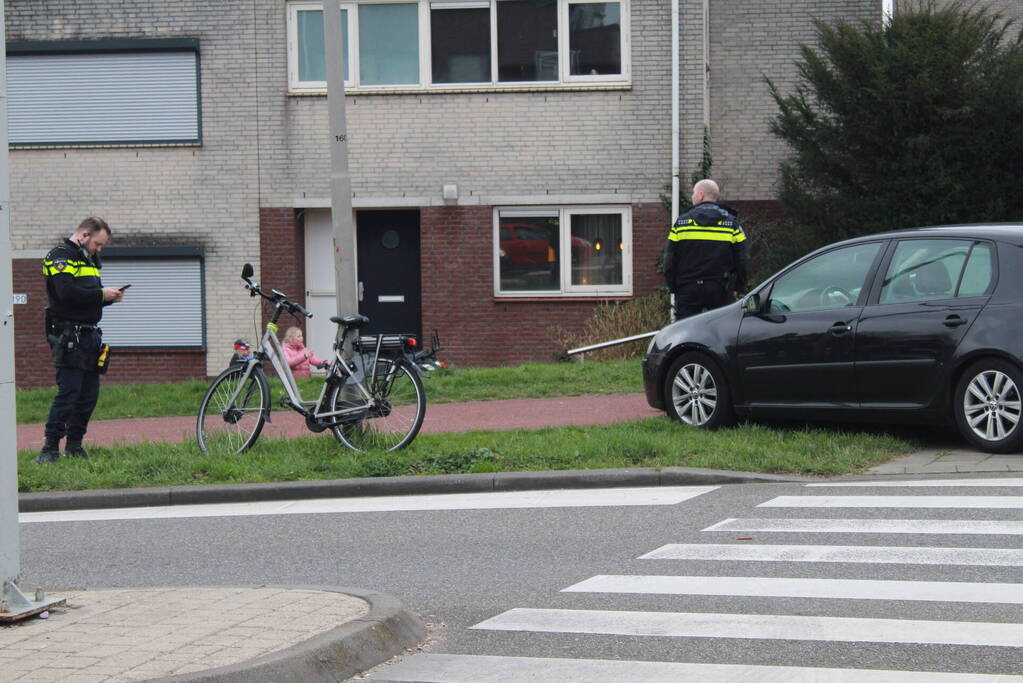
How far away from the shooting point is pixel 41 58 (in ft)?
67.5

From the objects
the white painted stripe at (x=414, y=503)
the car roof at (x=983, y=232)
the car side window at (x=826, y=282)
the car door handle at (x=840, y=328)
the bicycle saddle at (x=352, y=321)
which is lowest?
the white painted stripe at (x=414, y=503)

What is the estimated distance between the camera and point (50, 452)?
10906 millimetres

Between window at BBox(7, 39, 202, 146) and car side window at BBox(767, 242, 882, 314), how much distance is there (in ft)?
39.2

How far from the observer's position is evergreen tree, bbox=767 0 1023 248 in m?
17.3

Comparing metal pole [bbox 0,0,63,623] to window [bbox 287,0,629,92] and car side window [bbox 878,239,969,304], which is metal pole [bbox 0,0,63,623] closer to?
car side window [bbox 878,239,969,304]

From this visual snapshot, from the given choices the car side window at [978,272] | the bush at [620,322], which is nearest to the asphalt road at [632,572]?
the car side window at [978,272]

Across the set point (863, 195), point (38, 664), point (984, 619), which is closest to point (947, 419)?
point (984, 619)

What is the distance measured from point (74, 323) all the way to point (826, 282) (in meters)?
5.70

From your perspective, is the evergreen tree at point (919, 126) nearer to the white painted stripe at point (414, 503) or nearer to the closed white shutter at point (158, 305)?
the closed white shutter at point (158, 305)

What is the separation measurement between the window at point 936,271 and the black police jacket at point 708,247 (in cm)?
199

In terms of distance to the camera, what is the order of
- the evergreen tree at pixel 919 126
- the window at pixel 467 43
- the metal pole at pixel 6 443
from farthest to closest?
the window at pixel 467 43
the evergreen tree at pixel 919 126
the metal pole at pixel 6 443

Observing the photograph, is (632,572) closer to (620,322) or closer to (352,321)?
(352,321)

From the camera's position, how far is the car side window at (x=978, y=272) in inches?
375

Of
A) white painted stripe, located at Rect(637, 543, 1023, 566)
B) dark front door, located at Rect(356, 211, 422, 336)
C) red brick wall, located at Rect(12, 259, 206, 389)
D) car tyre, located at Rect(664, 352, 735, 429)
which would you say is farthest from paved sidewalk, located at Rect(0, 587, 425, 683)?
red brick wall, located at Rect(12, 259, 206, 389)
